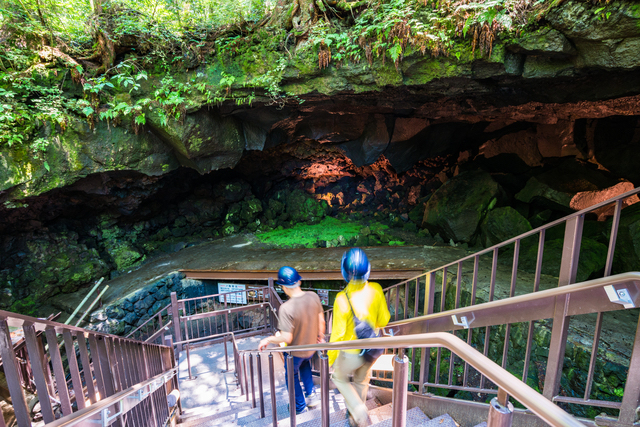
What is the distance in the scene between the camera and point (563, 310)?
1.68 metres

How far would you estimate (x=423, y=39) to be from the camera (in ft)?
17.0

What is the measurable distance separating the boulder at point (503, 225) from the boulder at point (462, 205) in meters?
0.49

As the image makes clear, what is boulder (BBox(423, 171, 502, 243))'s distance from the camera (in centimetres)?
904

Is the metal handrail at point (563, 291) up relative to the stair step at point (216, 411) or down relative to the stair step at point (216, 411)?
up

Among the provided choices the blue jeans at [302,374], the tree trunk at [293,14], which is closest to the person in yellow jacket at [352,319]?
the blue jeans at [302,374]

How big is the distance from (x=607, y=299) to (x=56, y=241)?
12672 mm

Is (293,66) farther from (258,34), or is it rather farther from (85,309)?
(85,309)

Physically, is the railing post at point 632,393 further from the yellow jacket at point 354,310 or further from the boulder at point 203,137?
the boulder at point 203,137

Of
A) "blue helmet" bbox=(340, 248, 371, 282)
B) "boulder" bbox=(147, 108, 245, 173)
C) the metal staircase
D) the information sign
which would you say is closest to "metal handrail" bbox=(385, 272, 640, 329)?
the metal staircase

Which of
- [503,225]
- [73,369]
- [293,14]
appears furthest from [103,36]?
[503,225]

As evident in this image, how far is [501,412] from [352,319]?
1448 millimetres

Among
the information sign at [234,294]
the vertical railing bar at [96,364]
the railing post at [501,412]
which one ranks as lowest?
the information sign at [234,294]

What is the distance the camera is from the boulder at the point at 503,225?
313 inches

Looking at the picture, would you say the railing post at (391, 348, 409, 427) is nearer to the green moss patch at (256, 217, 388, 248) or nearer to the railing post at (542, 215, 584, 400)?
the railing post at (542, 215, 584, 400)
